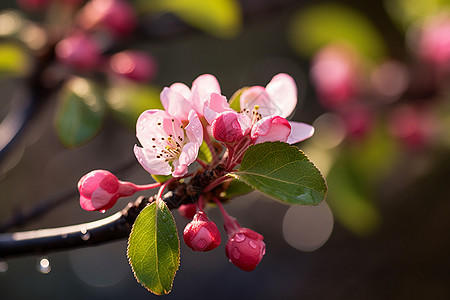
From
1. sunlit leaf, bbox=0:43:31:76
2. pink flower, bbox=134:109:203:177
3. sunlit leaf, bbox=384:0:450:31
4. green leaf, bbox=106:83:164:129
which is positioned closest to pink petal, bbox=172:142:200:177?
pink flower, bbox=134:109:203:177

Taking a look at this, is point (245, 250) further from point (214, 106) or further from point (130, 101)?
point (130, 101)

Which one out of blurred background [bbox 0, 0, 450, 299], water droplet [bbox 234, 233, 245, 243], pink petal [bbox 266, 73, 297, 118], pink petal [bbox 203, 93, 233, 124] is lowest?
blurred background [bbox 0, 0, 450, 299]

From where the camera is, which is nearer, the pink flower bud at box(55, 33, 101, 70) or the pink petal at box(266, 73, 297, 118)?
the pink petal at box(266, 73, 297, 118)

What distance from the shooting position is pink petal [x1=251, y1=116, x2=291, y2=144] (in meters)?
0.55

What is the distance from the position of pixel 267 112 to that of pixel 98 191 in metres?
0.28

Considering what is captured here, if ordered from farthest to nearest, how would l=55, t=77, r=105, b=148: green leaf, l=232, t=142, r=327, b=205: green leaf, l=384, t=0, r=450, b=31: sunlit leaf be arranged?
1. l=384, t=0, r=450, b=31: sunlit leaf
2. l=55, t=77, r=105, b=148: green leaf
3. l=232, t=142, r=327, b=205: green leaf

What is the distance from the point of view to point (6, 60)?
1.13m

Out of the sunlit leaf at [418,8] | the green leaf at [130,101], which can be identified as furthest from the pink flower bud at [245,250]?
the sunlit leaf at [418,8]

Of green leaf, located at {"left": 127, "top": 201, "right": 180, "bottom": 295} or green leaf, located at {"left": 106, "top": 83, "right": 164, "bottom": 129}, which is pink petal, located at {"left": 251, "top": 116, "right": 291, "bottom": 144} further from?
green leaf, located at {"left": 106, "top": 83, "right": 164, "bottom": 129}

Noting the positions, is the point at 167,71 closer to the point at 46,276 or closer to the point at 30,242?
the point at 46,276

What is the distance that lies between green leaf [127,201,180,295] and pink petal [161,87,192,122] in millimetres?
135

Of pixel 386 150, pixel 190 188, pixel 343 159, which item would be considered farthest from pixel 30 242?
pixel 386 150

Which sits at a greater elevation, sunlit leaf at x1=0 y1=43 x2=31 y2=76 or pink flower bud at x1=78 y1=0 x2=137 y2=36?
pink flower bud at x1=78 y1=0 x2=137 y2=36

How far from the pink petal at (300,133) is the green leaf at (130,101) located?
1.59ft
